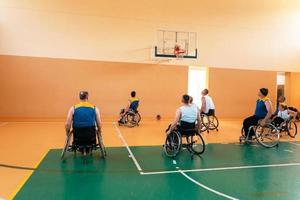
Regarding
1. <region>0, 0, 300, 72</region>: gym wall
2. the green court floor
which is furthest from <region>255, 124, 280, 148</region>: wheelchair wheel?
<region>0, 0, 300, 72</region>: gym wall

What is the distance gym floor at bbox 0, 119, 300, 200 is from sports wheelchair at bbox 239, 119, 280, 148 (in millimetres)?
156

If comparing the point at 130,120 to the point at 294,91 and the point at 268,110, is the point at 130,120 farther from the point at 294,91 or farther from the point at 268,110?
the point at 294,91

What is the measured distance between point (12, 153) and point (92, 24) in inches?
217

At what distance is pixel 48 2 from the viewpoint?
820cm

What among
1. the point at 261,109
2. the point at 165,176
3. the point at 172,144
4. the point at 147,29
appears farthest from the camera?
the point at 147,29

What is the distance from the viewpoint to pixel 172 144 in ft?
14.2

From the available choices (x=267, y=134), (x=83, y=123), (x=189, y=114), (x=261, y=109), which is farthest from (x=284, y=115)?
(x=83, y=123)

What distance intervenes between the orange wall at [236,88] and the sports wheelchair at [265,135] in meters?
4.53

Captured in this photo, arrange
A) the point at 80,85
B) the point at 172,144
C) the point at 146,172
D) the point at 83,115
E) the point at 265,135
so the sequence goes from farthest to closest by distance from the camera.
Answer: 1. the point at 80,85
2. the point at 265,135
3. the point at 172,144
4. the point at 83,115
5. the point at 146,172

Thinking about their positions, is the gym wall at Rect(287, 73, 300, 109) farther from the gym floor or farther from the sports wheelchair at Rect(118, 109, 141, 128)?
the sports wheelchair at Rect(118, 109, 141, 128)

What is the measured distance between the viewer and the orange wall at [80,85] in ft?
26.8

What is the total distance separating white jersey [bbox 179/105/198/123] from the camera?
4.16m

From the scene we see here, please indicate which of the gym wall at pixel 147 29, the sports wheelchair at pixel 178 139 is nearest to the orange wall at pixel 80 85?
the gym wall at pixel 147 29

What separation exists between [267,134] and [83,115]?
3833 millimetres
